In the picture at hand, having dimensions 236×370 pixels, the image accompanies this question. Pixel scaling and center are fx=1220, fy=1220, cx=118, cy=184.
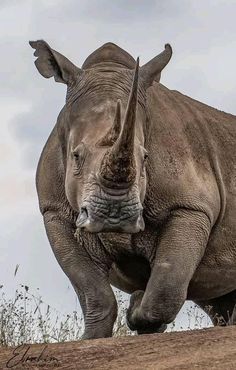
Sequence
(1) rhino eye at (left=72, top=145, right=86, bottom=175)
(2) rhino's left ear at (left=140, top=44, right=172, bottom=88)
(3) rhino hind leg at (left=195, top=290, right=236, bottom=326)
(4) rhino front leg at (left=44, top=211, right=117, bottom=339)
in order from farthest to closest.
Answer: (3) rhino hind leg at (left=195, top=290, right=236, bottom=326) < (2) rhino's left ear at (left=140, top=44, right=172, bottom=88) < (4) rhino front leg at (left=44, top=211, right=117, bottom=339) < (1) rhino eye at (left=72, top=145, right=86, bottom=175)

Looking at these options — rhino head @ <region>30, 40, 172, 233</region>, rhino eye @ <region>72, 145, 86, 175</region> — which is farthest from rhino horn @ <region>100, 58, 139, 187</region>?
rhino eye @ <region>72, 145, 86, 175</region>

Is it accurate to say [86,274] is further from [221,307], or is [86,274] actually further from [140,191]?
[221,307]

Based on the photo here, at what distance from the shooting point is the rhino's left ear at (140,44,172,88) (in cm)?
870

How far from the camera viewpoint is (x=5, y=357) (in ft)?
22.9

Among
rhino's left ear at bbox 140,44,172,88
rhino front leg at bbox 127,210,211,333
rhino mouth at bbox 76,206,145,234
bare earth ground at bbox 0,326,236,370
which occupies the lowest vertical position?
bare earth ground at bbox 0,326,236,370

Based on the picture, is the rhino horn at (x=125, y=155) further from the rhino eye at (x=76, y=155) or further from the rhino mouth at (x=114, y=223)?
the rhino eye at (x=76, y=155)

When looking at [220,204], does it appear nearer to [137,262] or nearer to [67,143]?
[137,262]

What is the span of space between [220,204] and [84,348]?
2.49 metres

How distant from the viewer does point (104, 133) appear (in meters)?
7.97

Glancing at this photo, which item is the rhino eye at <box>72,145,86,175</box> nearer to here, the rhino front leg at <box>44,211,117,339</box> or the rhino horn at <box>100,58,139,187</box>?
the rhino horn at <box>100,58,139,187</box>

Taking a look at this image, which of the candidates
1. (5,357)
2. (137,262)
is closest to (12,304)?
(137,262)

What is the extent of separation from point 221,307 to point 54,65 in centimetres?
325

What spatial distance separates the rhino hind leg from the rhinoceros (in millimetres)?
1179

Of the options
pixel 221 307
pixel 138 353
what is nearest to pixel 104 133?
pixel 138 353
